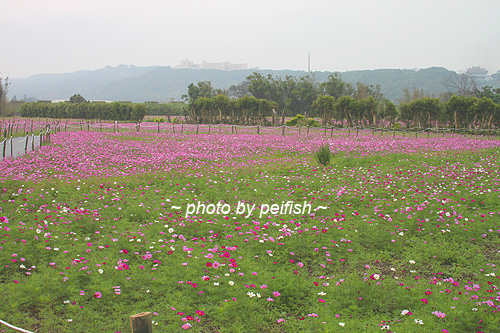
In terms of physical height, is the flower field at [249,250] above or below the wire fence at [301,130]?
below

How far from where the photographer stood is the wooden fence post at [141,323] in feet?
9.34

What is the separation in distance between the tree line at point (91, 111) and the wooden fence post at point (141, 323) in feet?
181

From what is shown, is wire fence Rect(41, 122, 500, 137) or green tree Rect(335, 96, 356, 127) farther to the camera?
green tree Rect(335, 96, 356, 127)

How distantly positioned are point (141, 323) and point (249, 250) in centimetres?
364

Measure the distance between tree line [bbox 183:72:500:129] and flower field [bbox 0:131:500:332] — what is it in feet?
96.4

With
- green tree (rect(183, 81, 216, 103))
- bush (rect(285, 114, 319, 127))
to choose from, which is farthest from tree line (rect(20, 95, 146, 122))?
green tree (rect(183, 81, 216, 103))

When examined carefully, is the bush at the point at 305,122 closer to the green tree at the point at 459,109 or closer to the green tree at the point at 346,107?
the green tree at the point at 346,107

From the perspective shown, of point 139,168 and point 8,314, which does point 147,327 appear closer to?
point 8,314

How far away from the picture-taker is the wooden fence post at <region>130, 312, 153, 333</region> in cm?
285

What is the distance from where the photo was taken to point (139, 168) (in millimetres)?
12867

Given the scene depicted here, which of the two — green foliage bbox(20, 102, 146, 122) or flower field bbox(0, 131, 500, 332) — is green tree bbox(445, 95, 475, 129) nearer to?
flower field bbox(0, 131, 500, 332)

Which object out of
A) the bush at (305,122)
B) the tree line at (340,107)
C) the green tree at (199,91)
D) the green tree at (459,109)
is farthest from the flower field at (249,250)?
the green tree at (199,91)

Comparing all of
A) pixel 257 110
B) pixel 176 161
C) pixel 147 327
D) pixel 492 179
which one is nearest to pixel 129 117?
pixel 257 110

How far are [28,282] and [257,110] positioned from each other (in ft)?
163
